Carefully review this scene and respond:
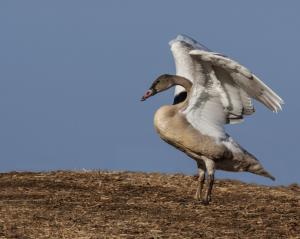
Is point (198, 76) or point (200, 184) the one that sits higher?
point (198, 76)

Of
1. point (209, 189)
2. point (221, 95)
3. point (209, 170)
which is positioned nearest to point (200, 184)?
point (209, 189)

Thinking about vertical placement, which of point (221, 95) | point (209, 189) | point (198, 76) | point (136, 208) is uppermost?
point (198, 76)

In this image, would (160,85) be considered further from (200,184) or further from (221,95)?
(200,184)

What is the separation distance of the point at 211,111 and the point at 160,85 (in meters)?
0.77

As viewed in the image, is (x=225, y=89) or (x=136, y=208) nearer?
(x=136, y=208)

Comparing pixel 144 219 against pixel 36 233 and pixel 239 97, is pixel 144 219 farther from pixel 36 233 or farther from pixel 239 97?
pixel 239 97

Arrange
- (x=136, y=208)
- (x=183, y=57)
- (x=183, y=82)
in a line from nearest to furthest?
(x=136, y=208), (x=183, y=82), (x=183, y=57)

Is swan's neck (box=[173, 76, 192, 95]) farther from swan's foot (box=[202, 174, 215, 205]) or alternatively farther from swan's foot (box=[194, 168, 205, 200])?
swan's foot (box=[202, 174, 215, 205])

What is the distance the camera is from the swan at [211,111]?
40.6 ft

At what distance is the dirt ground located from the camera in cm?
1044

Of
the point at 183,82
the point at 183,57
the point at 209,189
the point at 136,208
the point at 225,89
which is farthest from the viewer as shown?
the point at 183,57

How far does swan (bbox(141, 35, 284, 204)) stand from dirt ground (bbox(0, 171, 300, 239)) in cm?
53

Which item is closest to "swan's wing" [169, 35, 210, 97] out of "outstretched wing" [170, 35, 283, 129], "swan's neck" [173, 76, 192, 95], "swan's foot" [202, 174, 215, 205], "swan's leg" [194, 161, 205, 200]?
"swan's neck" [173, 76, 192, 95]

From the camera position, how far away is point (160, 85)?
13078 mm
